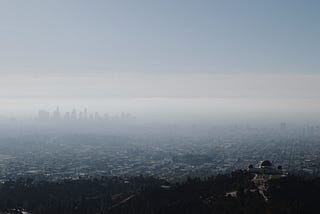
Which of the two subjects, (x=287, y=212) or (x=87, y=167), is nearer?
(x=287, y=212)

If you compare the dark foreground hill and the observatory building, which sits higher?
the observatory building

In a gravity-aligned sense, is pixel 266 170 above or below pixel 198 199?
above

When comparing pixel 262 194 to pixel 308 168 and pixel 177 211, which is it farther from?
pixel 308 168

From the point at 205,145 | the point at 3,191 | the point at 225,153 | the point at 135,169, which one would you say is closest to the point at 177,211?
the point at 3,191

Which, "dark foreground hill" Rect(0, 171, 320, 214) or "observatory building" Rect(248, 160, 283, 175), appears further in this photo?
"observatory building" Rect(248, 160, 283, 175)

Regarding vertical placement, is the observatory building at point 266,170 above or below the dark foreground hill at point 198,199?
above

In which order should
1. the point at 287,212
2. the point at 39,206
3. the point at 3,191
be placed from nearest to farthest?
1. the point at 287,212
2. the point at 39,206
3. the point at 3,191

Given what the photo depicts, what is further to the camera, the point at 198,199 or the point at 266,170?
the point at 266,170

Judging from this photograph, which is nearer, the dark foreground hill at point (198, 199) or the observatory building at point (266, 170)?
the dark foreground hill at point (198, 199)
